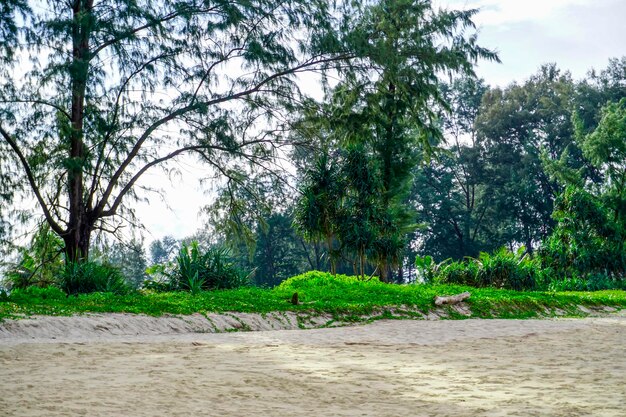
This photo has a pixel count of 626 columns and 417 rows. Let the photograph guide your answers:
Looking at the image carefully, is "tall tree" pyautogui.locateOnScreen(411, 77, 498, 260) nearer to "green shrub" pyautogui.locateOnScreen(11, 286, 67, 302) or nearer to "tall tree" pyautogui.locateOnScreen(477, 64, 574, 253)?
"tall tree" pyautogui.locateOnScreen(477, 64, 574, 253)

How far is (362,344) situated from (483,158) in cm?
4506

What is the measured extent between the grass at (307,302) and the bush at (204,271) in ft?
5.04

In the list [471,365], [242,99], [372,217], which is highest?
[242,99]

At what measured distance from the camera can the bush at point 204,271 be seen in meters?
14.6

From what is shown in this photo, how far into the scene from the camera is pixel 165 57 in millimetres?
16453

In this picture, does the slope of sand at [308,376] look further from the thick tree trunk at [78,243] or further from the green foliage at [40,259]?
the green foliage at [40,259]

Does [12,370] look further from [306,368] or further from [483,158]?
[483,158]

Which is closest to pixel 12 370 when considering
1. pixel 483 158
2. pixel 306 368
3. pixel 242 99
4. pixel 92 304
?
pixel 306 368

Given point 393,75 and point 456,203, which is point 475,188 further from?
point 393,75

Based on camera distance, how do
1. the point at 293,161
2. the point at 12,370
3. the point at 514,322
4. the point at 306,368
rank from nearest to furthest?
the point at 12,370 < the point at 306,368 < the point at 514,322 < the point at 293,161

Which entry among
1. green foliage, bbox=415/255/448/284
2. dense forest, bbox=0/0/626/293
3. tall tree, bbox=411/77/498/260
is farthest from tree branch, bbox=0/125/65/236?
tall tree, bbox=411/77/498/260

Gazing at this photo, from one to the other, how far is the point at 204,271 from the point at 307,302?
13.2ft

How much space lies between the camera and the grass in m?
9.55

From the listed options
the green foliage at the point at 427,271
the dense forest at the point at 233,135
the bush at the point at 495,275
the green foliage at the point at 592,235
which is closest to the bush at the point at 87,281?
the dense forest at the point at 233,135
